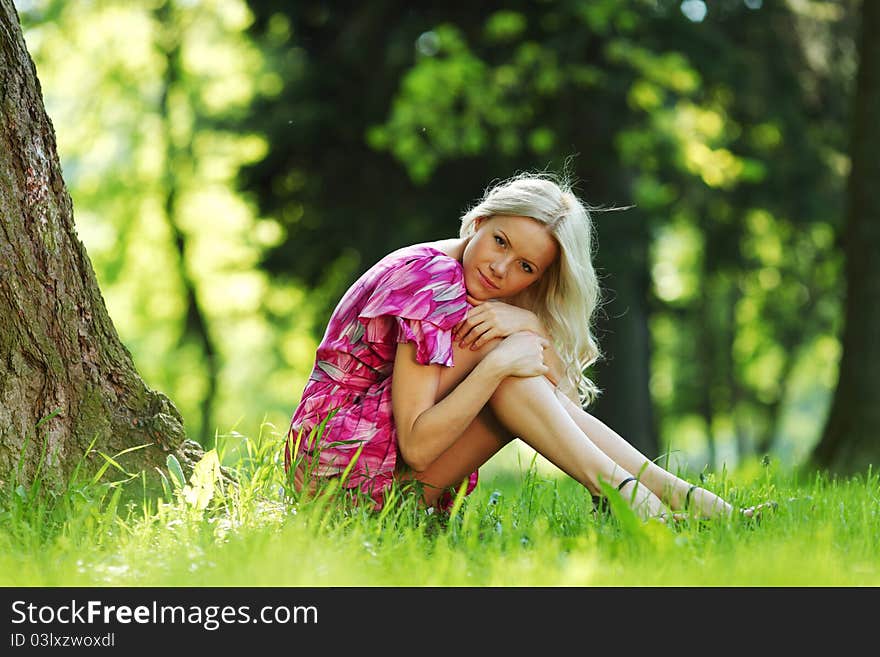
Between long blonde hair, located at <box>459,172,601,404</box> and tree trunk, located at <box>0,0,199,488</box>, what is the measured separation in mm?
1414

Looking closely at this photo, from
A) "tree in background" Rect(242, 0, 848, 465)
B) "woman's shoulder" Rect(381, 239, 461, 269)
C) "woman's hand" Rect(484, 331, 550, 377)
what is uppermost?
"tree in background" Rect(242, 0, 848, 465)

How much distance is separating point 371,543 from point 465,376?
1.00 meters

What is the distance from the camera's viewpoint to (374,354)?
371 cm

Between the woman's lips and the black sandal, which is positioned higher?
the woman's lips

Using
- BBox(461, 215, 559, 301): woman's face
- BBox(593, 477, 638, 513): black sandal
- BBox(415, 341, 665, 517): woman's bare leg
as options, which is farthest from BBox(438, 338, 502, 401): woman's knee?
BBox(593, 477, 638, 513): black sandal

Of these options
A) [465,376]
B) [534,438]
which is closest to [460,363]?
[465,376]

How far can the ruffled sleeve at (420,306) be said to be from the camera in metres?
3.51

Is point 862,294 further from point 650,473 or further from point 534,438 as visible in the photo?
point 534,438

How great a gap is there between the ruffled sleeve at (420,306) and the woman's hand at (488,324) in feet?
0.21

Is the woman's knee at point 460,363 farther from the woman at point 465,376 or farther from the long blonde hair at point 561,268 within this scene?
the long blonde hair at point 561,268

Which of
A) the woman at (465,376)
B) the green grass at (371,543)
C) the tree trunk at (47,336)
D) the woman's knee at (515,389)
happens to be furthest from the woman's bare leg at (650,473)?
the tree trunk at (47,336)

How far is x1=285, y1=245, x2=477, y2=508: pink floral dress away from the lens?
3533mm

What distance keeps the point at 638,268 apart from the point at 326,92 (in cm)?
379

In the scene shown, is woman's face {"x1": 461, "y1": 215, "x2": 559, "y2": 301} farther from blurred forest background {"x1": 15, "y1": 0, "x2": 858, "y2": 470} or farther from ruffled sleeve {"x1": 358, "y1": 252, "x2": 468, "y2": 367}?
blurred forest background {"x1": 15, "y1": 0, "x2": 858, "y2": 470}
